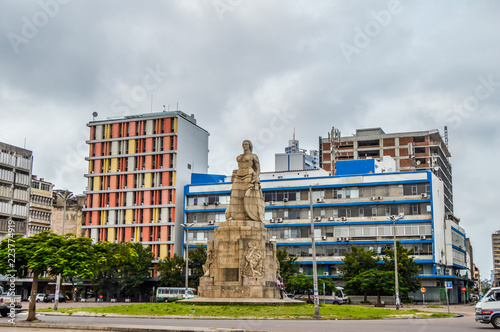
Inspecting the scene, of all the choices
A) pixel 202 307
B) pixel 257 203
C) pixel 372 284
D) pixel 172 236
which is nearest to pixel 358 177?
pixel 372 284

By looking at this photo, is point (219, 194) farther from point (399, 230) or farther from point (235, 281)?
Answer: point (235, 281)

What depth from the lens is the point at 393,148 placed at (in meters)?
109

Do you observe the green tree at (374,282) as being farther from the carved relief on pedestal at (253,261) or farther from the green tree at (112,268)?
the green tree at (112,268)

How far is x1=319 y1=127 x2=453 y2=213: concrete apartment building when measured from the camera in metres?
107

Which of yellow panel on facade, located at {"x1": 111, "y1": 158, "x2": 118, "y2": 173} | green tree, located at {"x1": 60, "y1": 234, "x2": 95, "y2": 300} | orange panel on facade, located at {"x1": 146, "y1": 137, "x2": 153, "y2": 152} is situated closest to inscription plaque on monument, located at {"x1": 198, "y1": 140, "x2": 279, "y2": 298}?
green tree, located at {"x1": 60, "y1": 234, "x2": 95, "y2": 300}

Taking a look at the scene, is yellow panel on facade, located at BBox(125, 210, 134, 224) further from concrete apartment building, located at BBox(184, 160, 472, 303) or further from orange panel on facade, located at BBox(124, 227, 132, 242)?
concrete apartment building, located at BBox(184, 160, 472, 303)

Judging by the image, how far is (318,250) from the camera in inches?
3132

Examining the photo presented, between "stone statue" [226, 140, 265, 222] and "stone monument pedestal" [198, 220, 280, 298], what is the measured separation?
2.37ft

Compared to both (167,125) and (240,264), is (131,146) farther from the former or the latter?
(240,264)

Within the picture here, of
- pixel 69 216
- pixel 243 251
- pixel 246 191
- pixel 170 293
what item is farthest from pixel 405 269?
pixel 69 216

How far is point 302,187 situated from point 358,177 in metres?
8.14

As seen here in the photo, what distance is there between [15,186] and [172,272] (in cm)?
2553

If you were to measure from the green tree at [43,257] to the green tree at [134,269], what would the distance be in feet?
166

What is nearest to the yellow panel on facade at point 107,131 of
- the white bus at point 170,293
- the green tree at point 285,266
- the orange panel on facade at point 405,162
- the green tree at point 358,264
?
the white bus at point 170,293
